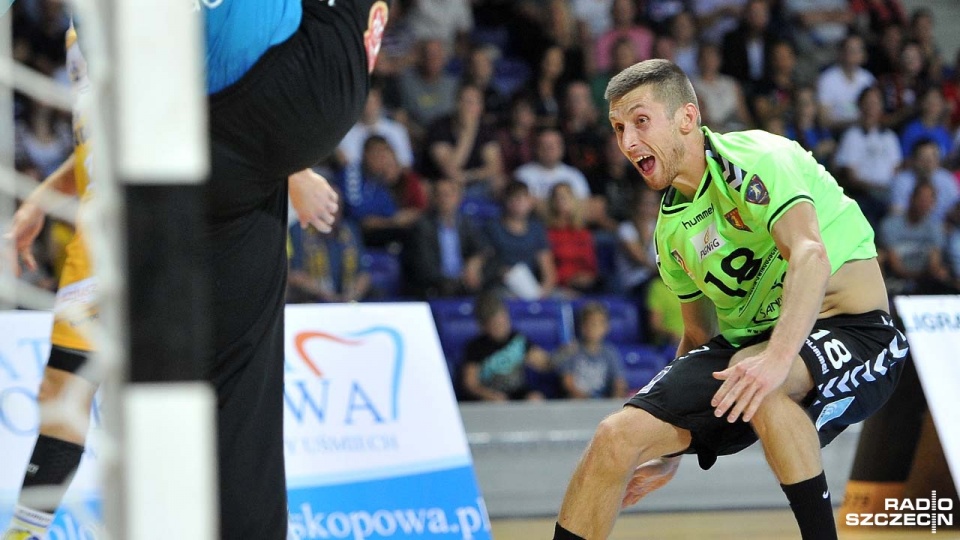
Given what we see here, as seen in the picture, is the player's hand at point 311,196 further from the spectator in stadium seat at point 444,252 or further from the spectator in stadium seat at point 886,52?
the spectator in stadium seat at point 886,52

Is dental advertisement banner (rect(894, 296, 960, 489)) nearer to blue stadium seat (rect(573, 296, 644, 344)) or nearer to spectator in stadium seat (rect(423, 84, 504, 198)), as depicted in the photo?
blue stadium seat (rect(573, 296, 644, 344))

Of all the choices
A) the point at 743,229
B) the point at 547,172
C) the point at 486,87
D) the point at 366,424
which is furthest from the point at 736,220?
the point at 486,87

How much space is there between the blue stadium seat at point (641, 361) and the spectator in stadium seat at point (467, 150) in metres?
1.59

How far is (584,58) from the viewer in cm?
966

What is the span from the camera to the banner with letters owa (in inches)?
178

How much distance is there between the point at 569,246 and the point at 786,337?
A: 17.2 feet

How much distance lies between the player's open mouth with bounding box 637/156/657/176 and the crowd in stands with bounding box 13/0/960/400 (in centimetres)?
368

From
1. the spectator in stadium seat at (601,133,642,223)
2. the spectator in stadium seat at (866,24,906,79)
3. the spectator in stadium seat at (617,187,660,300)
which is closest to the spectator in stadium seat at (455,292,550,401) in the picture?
the spectator in stadium seat at (617,187,660,300)

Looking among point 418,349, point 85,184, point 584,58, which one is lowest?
point 418,349

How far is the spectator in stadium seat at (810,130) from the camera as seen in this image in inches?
383

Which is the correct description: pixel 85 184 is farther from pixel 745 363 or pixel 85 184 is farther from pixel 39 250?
pixel 39 250

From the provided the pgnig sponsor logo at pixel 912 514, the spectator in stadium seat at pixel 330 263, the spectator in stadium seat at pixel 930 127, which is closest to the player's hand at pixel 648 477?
the pgnig sponsor logo at pixel 912 514

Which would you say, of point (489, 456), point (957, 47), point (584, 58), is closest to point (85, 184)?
point (489, 456)

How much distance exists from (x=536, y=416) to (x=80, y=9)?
A: 18.0 feet
